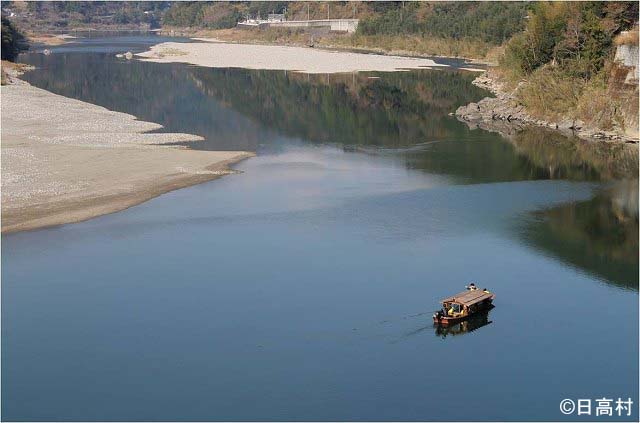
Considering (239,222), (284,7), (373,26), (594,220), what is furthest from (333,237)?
(284,7)

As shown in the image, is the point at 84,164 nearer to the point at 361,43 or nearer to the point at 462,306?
the point at 462,306

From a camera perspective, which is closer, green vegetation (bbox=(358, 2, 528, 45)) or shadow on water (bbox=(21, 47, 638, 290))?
shadow on water (bbox=(21, 47, 638, 290))

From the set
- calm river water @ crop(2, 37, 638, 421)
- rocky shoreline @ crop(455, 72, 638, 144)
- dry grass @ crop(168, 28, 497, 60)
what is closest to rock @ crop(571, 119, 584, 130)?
rocky shoreline @ crop(455, 72, 638, 144)

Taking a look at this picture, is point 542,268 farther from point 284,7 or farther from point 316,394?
point 284,7

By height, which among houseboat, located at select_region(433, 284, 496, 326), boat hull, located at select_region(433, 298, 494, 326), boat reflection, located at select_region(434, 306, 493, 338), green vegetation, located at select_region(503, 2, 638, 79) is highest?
green vegetation, located at select_region(503, 2, 638, 79)

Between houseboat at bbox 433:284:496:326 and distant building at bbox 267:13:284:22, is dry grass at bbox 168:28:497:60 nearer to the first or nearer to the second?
distant building at bbox 267:13:284:22

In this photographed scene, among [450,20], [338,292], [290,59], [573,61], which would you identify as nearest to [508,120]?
[573,61]
